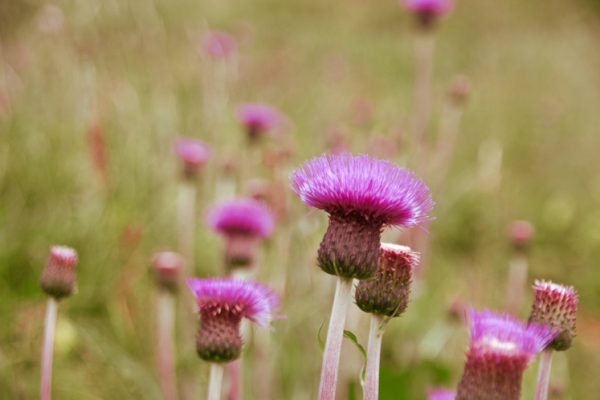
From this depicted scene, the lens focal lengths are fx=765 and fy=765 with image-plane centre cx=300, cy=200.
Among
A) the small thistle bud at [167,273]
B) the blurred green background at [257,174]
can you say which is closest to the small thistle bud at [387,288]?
the blurred green background at [257,174]

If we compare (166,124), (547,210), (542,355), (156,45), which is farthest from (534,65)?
(542,355)

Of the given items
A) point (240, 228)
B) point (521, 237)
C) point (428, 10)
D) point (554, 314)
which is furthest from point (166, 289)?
point (428, 10)

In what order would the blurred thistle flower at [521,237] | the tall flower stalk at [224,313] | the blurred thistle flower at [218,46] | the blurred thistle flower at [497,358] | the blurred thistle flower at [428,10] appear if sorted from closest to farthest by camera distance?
the blurred thistle flower at [497,358] → the tall flower stalk at [224,313] → the blurred thistle flower at [521,237] → the blurred thistle flower at [428,10] → the blurred thistle flower at [218,46]

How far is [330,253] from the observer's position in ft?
3.28

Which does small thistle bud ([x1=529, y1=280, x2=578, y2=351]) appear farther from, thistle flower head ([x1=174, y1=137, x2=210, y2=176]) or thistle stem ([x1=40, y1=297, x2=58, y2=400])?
thistle flower head ([x1=174, y1=137, x2=210, y2=176])

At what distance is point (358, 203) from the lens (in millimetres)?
1002

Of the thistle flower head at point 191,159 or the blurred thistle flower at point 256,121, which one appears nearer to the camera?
the thistle flower head at point 191,159

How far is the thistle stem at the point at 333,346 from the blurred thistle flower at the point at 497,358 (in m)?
0.16

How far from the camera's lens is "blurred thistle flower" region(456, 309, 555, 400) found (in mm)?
926

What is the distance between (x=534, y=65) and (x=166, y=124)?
5107mm

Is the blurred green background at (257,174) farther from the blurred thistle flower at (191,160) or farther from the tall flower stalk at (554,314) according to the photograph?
the tall flower stalk at (554,314)

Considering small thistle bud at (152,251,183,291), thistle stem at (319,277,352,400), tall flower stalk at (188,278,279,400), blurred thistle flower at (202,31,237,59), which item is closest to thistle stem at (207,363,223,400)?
tall flower stalk at (188,278,279,400)

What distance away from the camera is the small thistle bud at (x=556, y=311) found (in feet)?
3.42

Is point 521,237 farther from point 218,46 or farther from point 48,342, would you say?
point 218,46
